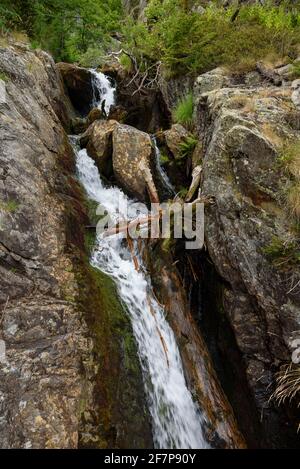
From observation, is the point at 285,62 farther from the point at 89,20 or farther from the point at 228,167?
the point at 89,20

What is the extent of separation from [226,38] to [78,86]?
595cm

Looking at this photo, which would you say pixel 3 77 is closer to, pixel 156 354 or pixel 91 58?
pixel 156 354

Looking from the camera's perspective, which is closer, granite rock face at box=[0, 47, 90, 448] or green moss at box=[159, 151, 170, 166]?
granite rock face at box=[0, 47, 90, 448]

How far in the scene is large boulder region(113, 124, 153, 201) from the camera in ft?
26.0

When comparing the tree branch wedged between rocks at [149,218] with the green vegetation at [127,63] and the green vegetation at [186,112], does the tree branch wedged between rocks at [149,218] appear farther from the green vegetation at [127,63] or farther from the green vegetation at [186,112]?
the green vegetation at [127,63]

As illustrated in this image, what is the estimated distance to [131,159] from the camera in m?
8.07

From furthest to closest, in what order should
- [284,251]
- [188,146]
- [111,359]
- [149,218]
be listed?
1. [188,146]
2. [149,218]
3. [284,251]
4. [111,359]

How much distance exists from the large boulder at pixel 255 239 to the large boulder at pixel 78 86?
8237 millimetres

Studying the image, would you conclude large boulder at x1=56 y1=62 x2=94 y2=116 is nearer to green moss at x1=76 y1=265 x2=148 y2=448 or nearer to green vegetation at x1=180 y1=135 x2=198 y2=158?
green vegetation at x1=180 y1=135 x2=198 y2=158

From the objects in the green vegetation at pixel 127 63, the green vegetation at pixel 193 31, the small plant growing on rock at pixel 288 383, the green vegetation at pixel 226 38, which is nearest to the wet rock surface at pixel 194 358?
the small plant growing on rock at pixel 288 383

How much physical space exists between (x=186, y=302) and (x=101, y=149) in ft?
14.6

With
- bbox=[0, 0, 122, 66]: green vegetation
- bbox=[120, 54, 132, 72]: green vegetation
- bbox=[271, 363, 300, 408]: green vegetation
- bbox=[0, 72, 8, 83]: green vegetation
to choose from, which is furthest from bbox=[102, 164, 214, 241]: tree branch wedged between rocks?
bbox=[120, 54, 132, 72]: green vegetation

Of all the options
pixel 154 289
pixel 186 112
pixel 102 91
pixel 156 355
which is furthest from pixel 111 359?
pixel 102 91

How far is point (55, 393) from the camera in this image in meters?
3.86
